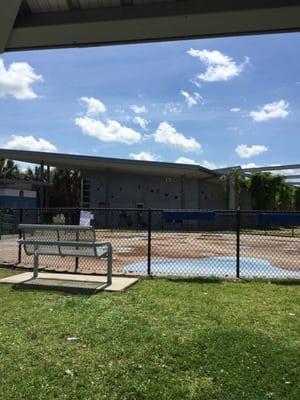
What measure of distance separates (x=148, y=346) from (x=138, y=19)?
3.35 metres

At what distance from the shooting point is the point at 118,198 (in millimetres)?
54469

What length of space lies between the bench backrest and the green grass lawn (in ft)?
5.62

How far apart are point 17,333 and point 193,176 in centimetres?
4875

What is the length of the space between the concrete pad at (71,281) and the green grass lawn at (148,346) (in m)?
0.60

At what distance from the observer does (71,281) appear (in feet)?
29.9

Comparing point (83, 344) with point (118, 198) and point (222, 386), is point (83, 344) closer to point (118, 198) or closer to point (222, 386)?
point (222, 386)

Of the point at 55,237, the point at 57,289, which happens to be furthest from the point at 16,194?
the point at 57,289

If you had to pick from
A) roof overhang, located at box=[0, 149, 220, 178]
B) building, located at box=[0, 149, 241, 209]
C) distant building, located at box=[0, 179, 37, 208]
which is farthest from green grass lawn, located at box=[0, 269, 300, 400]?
building, located at box=[0, 149, 241, 209]

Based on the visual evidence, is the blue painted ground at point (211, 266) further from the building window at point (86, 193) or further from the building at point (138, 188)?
the building window at point (86, 193)

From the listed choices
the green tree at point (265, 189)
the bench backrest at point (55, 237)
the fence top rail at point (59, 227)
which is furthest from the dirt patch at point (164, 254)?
the green tree at point (265, 189)

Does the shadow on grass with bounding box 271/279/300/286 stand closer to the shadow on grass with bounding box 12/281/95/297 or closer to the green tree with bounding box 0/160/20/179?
the shadow on grass with bounding box 12/281/95/297

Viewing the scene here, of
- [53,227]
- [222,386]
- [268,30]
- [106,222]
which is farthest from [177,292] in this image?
[106,222]

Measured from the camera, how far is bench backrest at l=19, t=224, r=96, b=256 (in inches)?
373

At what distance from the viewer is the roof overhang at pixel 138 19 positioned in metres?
2.92
